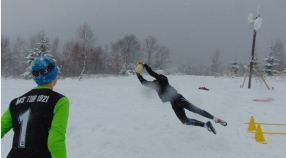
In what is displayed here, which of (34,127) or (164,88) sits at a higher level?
(34,127)

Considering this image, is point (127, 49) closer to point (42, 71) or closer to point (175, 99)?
point (175, 99)

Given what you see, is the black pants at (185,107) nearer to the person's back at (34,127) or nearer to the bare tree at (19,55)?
the person's back at (34,127)

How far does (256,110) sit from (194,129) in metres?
4.57

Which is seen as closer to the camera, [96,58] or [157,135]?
[157,135]

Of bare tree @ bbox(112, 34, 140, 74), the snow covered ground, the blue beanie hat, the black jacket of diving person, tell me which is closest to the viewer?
the blue beanie hat

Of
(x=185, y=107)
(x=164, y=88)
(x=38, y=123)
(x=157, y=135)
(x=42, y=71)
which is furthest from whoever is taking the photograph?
(x=157, y=135)

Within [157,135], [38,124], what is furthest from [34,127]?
[157,135]

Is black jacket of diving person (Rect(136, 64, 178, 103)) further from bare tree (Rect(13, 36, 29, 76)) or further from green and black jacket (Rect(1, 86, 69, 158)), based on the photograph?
bare tree (Rect(13, 36, 29, 76))

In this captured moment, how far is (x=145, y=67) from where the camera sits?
609 cm

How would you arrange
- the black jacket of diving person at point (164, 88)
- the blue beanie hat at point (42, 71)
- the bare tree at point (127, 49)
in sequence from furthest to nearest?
1. the bare tree at point (127, 49)
2. the black jacket of diving person at point (164, 88)
3. the blue beanie hat at point (42, 71)

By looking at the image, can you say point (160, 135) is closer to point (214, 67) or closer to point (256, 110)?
point (256, 110)

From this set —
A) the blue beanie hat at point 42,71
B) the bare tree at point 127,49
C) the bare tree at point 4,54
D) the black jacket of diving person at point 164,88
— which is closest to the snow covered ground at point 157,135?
the black jacket of diving person at point 164,88

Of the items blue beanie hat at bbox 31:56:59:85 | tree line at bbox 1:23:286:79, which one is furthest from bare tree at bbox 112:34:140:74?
blue beanie hat at bbox 31:56:59:85

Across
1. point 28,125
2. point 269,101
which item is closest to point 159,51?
point 269,101
